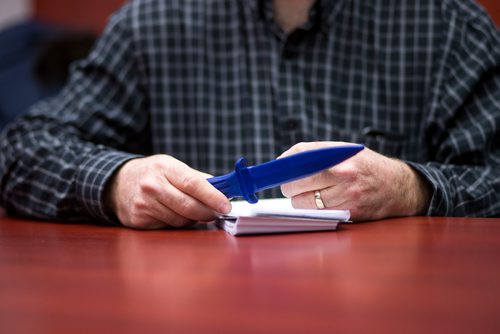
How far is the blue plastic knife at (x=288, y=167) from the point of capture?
76 cm

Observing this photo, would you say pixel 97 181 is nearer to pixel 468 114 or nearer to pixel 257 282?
pixel 257 282

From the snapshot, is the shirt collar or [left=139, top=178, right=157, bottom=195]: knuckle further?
the shirt collar

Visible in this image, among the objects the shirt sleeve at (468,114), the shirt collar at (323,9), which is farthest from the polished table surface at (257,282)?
the shirt collar at (323,9)

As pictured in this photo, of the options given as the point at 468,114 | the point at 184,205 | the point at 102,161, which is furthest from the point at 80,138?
the point at 468,114

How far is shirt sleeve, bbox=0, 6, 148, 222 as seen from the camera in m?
1.07

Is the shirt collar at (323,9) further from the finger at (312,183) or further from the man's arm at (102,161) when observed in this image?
the finger at (312,183)

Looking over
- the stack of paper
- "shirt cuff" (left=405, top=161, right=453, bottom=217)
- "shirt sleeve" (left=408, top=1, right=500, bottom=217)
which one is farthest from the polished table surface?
"shirt sleeve" (left=408, top=1, right=500, bottom=217)

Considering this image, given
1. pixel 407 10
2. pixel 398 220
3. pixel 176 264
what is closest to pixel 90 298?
pixel 176 264

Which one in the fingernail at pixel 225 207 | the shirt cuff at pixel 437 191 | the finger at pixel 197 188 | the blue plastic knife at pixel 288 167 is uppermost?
the blue plastic knife at pixel 288 167

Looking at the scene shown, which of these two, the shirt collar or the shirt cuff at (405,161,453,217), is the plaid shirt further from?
the shirt cuff at (405,161,453,217)

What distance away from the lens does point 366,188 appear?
0.89 metres

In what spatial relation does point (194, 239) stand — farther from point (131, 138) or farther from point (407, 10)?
point (407, 10)

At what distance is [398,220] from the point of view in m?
0.93

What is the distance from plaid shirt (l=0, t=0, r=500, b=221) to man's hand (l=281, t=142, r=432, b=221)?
274mm
